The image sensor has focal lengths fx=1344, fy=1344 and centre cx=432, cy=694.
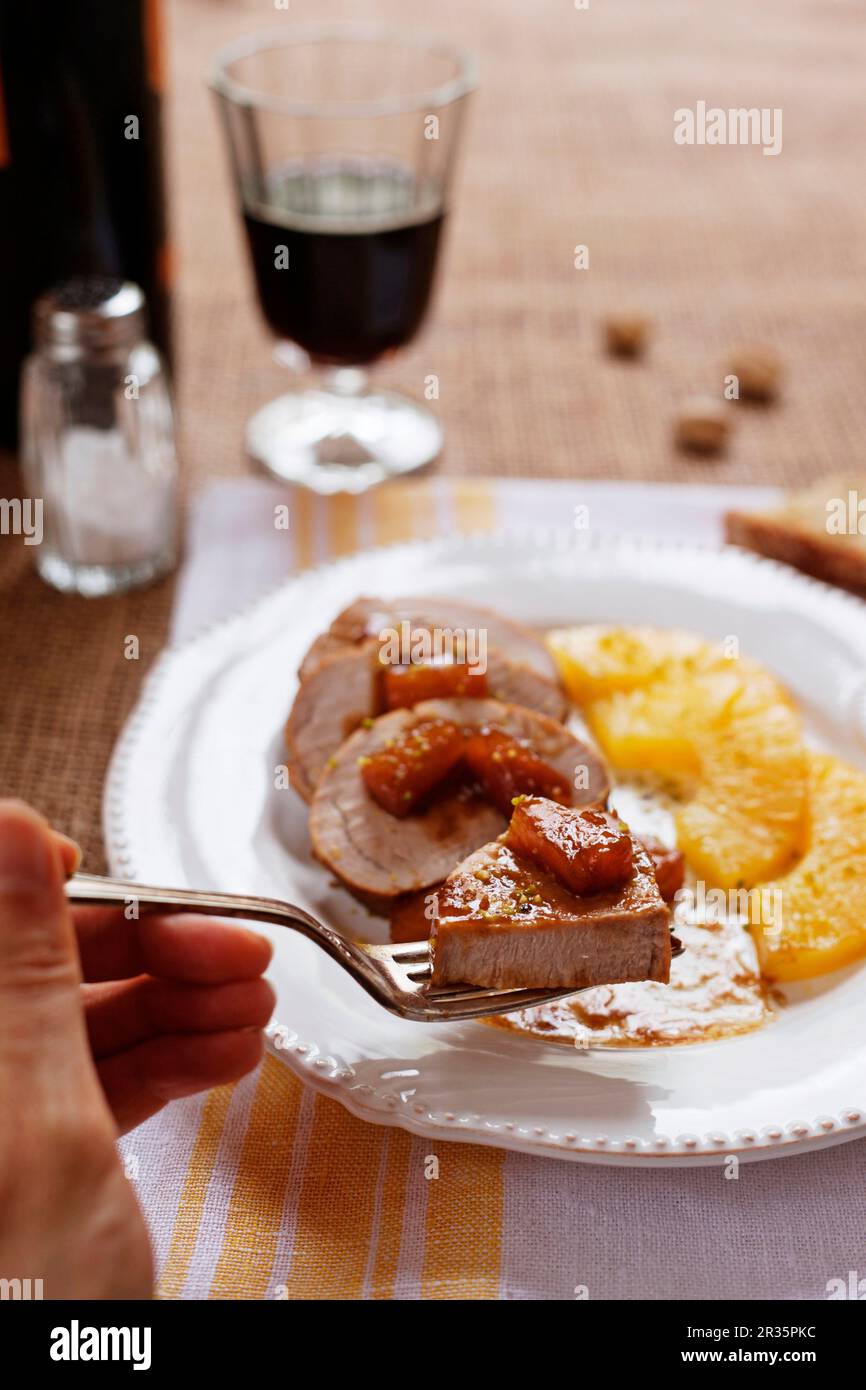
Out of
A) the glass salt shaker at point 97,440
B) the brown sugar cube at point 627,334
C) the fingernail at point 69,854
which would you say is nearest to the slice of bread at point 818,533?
the brown sugar cube at point 627,334

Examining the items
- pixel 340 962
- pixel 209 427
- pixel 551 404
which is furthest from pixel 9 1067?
pixel 551 404

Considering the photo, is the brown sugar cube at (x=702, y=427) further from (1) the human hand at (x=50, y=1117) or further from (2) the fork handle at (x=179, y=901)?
(1) the human hand at (x=50, y=1117)

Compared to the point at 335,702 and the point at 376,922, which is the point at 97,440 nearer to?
the point at 335,702

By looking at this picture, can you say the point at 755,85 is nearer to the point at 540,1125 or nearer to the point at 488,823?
the point at 488,823

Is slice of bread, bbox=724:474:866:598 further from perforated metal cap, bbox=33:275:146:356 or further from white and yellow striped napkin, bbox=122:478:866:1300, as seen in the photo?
white and yellow striped napkin, bbox=122:478:866:1300

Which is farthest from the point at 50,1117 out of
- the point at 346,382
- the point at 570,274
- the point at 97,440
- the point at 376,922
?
the point at 570,274

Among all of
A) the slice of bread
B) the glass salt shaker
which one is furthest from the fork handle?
the slice of bread
